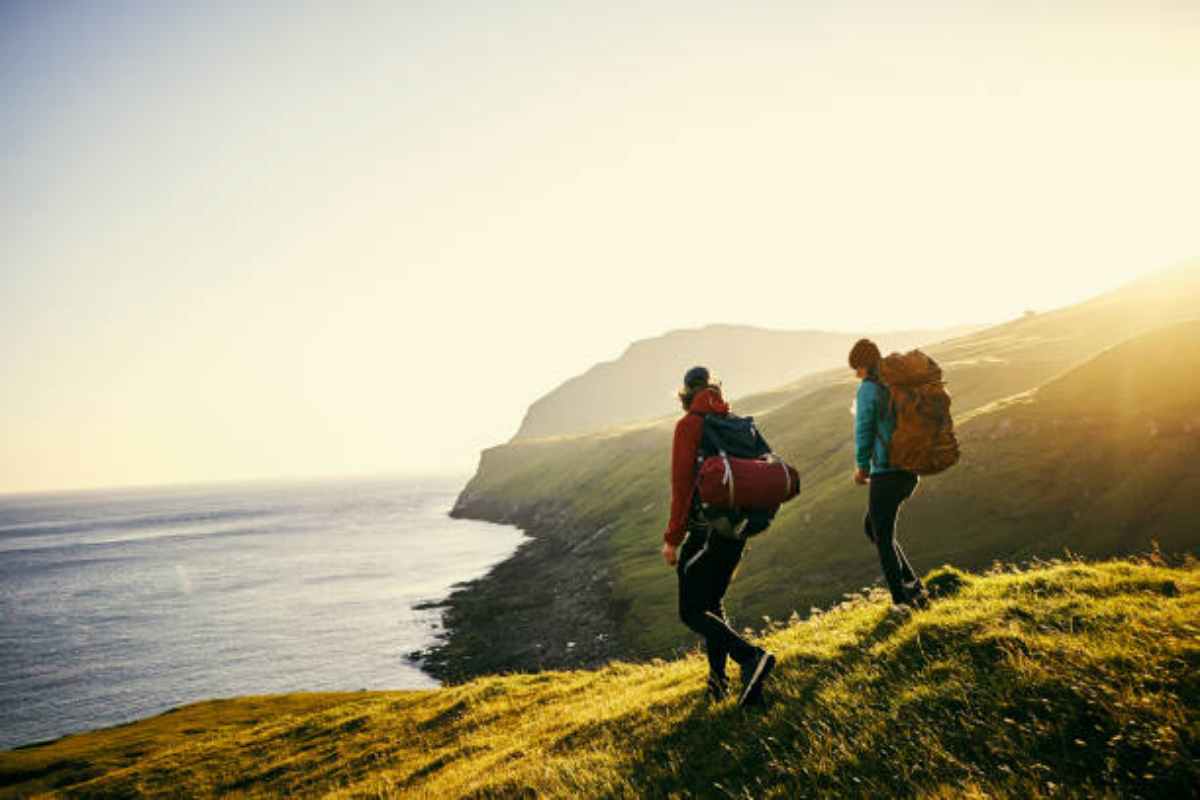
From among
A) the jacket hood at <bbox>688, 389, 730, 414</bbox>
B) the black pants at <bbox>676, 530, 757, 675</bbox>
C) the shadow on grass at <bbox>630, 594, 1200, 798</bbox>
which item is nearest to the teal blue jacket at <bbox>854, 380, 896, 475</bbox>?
the shadow on grass at <bbox>630, 594, 1200, 798</bbox>

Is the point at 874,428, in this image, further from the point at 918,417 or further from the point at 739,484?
the point at 739,484

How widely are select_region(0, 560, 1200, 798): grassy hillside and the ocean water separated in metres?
41.4

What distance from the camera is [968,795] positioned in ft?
14.3

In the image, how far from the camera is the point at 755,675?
24.0 feet

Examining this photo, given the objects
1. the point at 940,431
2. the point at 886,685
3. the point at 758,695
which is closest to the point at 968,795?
the point at 886,685

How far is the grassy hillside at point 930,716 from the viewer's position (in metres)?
4.76

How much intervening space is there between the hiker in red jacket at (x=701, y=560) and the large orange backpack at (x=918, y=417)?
2.87m

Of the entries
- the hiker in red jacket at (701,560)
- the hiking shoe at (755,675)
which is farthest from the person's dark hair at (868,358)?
the hiking shoe at (755,675)

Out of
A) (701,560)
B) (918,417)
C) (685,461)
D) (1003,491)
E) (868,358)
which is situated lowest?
→ (1003,491)

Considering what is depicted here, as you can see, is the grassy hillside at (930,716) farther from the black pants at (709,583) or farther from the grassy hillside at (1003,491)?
the grassy hillside at (1003,491)

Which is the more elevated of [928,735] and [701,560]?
[701,560]

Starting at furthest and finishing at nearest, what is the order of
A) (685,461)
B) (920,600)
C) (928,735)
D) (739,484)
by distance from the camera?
(920,600) < (685,461) < (739,484) < (928,735)

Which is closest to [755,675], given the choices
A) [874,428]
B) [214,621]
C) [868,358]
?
[874,428]

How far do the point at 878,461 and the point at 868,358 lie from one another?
5.02 ft
